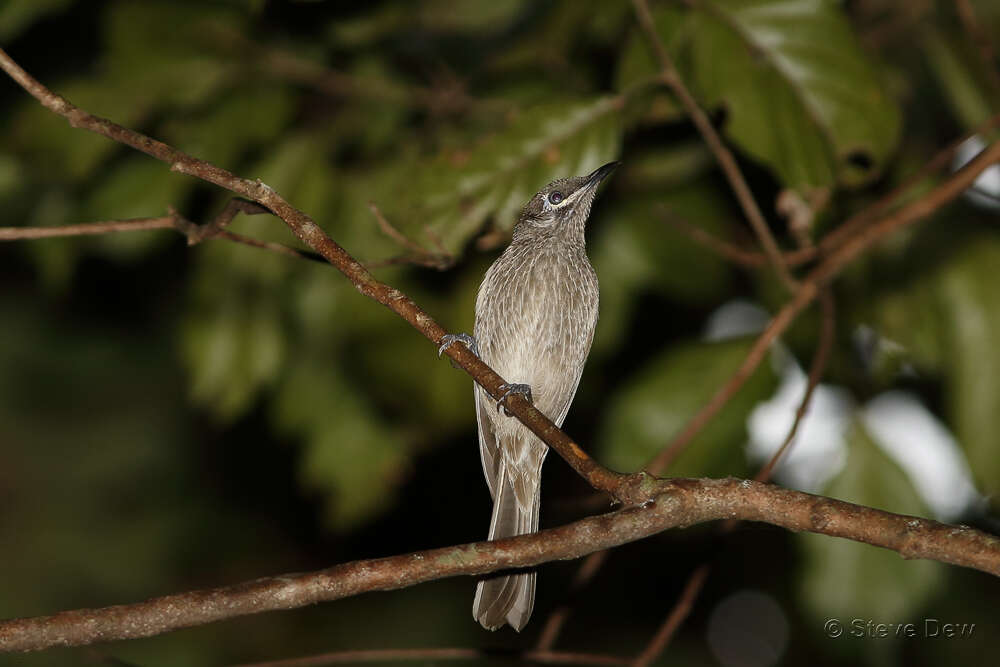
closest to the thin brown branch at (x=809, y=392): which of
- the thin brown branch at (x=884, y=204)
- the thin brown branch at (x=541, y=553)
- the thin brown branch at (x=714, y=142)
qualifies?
the thin brown branch at (x=714, y=142)

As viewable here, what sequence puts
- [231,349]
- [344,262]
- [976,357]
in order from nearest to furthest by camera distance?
[344,262] < [976,357] < [231,349]

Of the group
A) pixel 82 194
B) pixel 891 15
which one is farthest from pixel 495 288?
pixel 891 15

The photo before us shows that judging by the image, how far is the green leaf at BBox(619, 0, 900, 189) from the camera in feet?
13.9

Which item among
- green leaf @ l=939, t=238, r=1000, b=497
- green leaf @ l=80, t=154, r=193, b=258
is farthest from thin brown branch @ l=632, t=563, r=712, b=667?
green leaf @ l=80, t=154, r=193, b=258

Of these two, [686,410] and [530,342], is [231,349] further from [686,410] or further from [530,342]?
[686,410]

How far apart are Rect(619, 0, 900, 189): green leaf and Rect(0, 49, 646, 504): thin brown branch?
1868 mm

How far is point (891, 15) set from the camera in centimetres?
670

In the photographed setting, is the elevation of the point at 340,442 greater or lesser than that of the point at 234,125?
lesser

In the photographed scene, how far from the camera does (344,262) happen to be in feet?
9.52

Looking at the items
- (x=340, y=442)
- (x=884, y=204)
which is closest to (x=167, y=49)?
(x=340, y=442)

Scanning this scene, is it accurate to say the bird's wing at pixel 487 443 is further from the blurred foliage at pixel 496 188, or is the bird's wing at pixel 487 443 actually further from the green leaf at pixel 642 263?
the green leaf at pixel 642 263

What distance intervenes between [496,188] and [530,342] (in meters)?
0.67

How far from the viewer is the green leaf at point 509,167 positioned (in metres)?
4.26

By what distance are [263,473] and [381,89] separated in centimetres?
402
